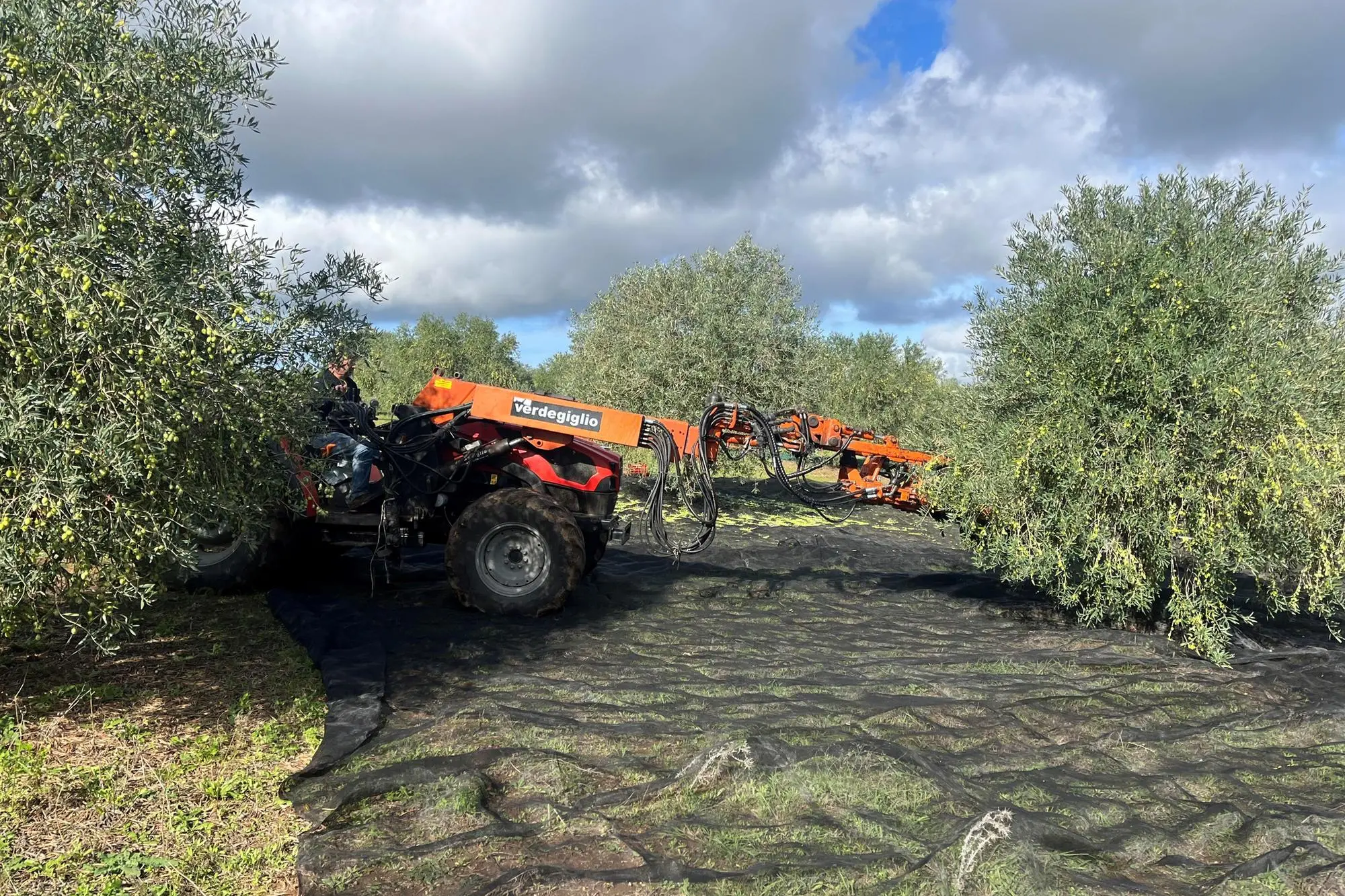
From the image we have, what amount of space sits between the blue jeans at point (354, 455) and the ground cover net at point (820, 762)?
1125 millimetres

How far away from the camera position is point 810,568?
1195cm

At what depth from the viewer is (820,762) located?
4.98m

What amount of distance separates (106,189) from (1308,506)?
30.5 feet

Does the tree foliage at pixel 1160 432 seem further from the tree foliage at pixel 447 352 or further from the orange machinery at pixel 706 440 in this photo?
the tree foliage at pixel 447 352

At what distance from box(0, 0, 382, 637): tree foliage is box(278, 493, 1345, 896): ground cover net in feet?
5.72

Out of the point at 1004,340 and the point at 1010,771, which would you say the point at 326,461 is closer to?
the point at 1010,771

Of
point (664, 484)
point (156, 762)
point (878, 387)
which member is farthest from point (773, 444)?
point (878, 387)

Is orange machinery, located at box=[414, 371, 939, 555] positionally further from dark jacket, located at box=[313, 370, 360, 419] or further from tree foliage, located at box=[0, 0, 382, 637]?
tree foliage, located at box=[0, 0, 382, 637]

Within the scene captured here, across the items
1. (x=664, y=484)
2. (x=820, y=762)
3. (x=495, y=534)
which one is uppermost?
(x=664, y=484)

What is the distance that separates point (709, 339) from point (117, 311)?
15378 millimetres

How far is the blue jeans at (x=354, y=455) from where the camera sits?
29.6 ft

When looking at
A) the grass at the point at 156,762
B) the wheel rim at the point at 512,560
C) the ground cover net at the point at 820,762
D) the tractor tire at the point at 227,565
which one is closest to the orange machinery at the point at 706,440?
the wheel rim at the point at 512,560

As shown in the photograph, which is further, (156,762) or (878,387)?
(878,387)

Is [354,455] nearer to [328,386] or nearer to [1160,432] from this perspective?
[328,386]
